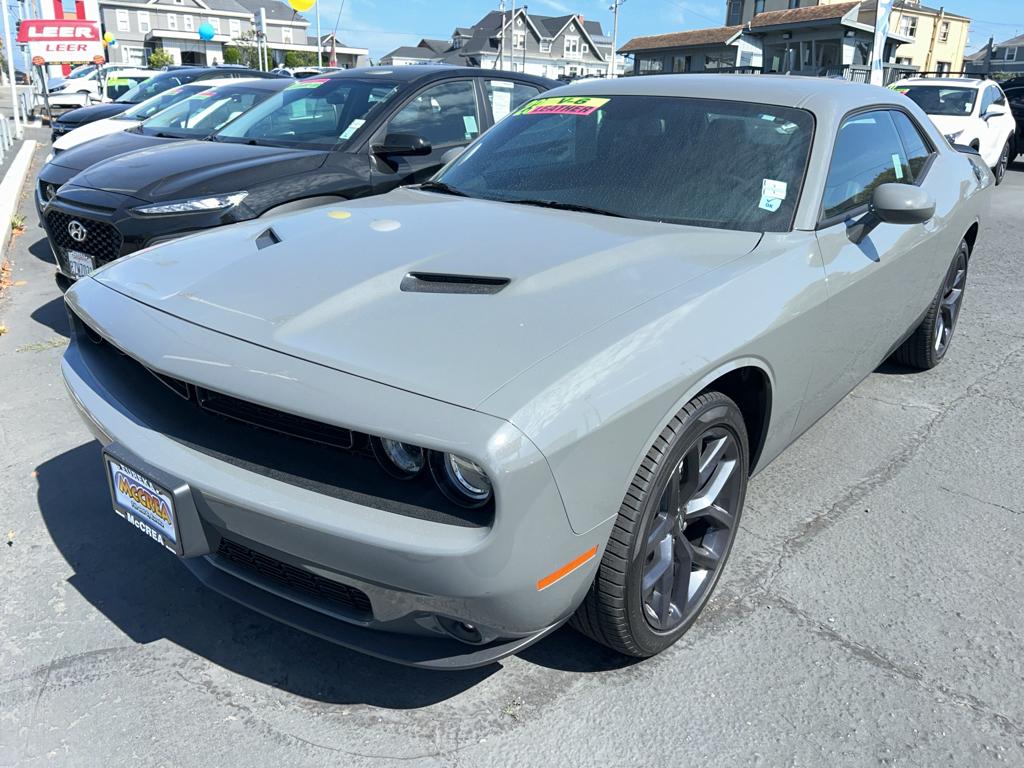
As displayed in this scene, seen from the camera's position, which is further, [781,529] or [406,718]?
[781,529]

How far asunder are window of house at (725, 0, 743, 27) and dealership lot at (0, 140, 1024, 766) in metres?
60.6

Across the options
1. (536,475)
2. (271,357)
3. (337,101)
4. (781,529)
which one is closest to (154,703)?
(271,357)

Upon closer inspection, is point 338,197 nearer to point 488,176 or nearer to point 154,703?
point 488,176

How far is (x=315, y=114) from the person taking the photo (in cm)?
588

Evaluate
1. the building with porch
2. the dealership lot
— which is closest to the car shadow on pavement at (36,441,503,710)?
the dealership lot

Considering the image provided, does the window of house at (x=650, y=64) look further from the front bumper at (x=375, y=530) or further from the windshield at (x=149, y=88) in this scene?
the front bumper at (x=375, y=530)

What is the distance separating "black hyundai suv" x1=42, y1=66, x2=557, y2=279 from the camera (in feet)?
15.8

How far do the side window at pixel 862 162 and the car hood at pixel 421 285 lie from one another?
545mm

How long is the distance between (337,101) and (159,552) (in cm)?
397

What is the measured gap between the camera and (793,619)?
2576mm

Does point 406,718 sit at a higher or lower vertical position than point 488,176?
lower

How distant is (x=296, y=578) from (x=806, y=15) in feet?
139

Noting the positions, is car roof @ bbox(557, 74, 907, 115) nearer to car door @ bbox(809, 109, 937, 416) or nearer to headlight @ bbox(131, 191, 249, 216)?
car door @ bbox(809, 109, 937, 416)

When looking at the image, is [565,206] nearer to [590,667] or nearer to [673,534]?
[673,534]
